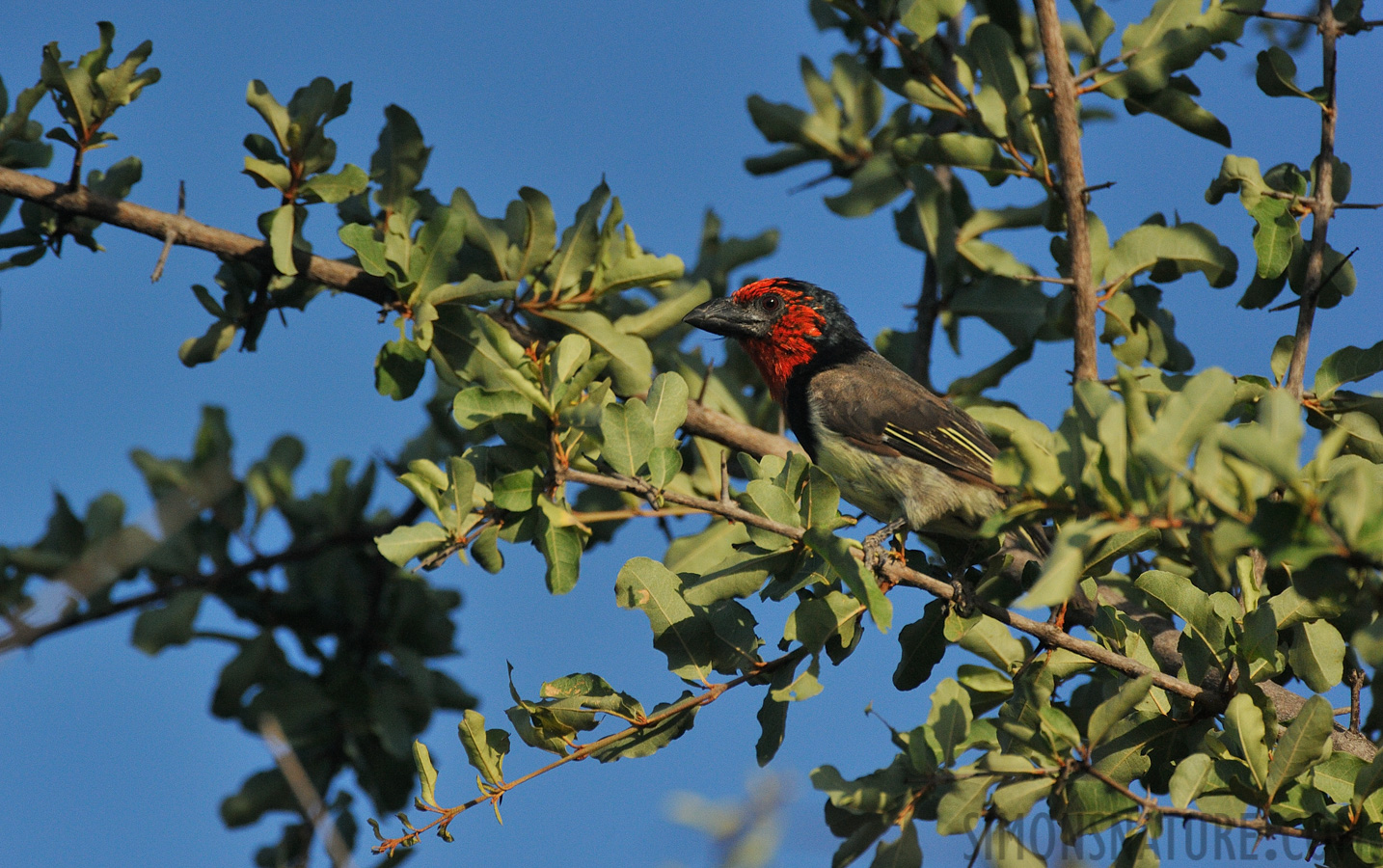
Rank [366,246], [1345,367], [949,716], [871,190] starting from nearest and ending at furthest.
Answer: [949,716] → [1345,367] → [366,246] → [871,190]

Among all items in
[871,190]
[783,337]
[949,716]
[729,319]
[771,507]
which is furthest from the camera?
[783,337]

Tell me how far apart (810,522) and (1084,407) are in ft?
3.16

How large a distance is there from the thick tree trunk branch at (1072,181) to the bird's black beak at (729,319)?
174 cm

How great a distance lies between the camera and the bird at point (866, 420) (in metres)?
4.57

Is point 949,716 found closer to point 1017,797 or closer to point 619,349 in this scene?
point 1017,797

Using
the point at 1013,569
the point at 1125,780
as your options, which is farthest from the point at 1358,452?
the point at 1125,780

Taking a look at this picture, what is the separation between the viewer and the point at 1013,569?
417 centimetres

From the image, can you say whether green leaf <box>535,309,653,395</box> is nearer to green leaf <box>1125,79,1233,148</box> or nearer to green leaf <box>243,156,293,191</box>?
green leaf <box>243,156,293,191</box>

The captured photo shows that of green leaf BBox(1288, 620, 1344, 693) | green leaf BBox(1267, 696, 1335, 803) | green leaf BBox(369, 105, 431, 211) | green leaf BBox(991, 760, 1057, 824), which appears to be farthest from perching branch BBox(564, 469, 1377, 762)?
green leaf BBox(369, 105, 431, 211)

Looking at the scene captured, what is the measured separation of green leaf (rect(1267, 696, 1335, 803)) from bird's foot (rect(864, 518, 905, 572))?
1.21 metres

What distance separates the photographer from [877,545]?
398 cm

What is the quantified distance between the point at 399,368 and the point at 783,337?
7.45 feet

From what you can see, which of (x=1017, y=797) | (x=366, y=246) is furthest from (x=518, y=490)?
(x=1017, y=797)

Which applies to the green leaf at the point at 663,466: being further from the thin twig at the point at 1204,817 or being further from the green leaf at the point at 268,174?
the green leaf at the point at 268,174
